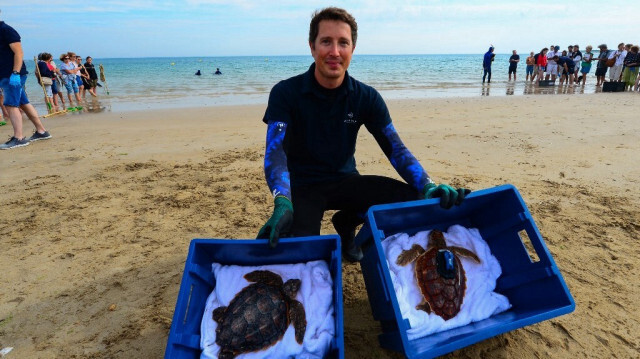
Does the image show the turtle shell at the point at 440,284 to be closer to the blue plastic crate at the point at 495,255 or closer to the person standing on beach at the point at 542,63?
the blue plastic crate at the point at 495,255

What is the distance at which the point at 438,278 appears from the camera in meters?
1.87

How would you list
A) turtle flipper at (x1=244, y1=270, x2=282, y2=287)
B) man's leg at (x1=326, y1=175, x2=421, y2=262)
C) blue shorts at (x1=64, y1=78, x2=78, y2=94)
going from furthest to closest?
blue shorts at (x1=64, y1=78, x2=78, y2=94), man's leg at (x1=326, y1=175, x2=421, y2=262), turtle flipper at (x1=244, y1=270, x2=282, y2=287)

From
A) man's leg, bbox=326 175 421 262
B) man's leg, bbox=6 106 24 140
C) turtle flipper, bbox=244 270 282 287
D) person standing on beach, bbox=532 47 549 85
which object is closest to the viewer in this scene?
turtle flipper, bbox=244 270 282 287

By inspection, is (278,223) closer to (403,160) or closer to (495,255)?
(403,160)

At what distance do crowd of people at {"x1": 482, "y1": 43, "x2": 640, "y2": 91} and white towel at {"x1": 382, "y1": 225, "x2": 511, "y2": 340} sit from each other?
13.8 meters

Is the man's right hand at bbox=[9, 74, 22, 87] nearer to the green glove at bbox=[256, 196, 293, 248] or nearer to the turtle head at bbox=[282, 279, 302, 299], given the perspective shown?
the green glove at bbox=[256, 196, 293, 248]

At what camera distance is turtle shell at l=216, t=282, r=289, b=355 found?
1625mm

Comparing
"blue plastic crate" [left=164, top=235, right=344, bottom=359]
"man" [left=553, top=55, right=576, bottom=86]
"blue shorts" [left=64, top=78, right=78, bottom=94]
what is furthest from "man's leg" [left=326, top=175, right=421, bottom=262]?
"man" [left=553, top=55, right=576, bottom=86]

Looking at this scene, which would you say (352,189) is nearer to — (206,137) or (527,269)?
(527,269)

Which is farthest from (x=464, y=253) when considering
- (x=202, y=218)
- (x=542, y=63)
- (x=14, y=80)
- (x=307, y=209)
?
(x=542, y=63)

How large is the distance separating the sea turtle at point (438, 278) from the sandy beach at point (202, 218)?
29 centimetres

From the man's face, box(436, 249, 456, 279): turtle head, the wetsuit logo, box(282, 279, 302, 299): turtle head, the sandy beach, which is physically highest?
the man's face

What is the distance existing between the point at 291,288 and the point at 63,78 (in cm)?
1231

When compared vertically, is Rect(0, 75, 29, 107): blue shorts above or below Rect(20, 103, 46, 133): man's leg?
above
